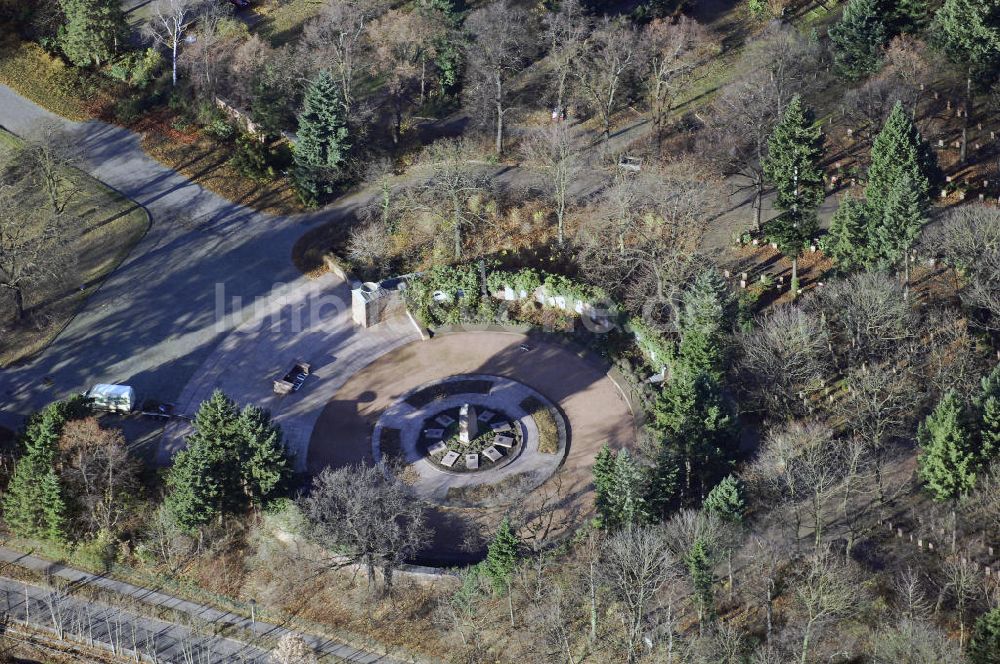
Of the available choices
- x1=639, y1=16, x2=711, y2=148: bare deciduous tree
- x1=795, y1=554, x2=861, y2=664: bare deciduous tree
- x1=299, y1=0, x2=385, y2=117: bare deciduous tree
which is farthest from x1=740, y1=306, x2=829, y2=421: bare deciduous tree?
x1=299, y1=0, x2=385, y2=117: bare deciduous tree

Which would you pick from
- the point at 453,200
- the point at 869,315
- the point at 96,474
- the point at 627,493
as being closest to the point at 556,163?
the point at 453,200

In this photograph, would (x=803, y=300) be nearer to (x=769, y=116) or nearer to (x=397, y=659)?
(x=769, y=116)

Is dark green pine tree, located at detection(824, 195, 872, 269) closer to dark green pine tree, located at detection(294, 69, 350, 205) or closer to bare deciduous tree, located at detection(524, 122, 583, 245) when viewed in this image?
bare deciduous tree, located at detection(524, 122, 583, 245)

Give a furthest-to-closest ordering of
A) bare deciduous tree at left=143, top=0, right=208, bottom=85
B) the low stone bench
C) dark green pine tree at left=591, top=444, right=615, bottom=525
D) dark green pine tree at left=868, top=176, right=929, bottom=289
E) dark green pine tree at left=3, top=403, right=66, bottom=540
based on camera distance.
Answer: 1. bare deciduous tree at left=143, top=0, right=208, bottom=85
2. dark green pine tree at left=868, top=176, right=929, bottom=289
3. the low stone bench
4. dark green pine tree at left=3, top=403, right=66, bottom=540
5. dark green pine tree at left=591, top=444, right=615, bottom=525

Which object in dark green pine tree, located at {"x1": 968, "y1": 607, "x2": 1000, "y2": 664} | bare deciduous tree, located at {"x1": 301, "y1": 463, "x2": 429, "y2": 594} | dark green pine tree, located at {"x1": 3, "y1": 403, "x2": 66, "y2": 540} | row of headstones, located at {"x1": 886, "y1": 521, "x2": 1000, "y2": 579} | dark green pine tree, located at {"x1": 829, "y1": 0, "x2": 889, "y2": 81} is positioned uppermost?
dark green pine tree, located at {"x1": 829, "y1": 0, "x2": 889, "y2": 81}

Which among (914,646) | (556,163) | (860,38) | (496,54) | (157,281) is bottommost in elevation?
(914,646)

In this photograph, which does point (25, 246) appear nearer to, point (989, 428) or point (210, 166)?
point (210, 166)
